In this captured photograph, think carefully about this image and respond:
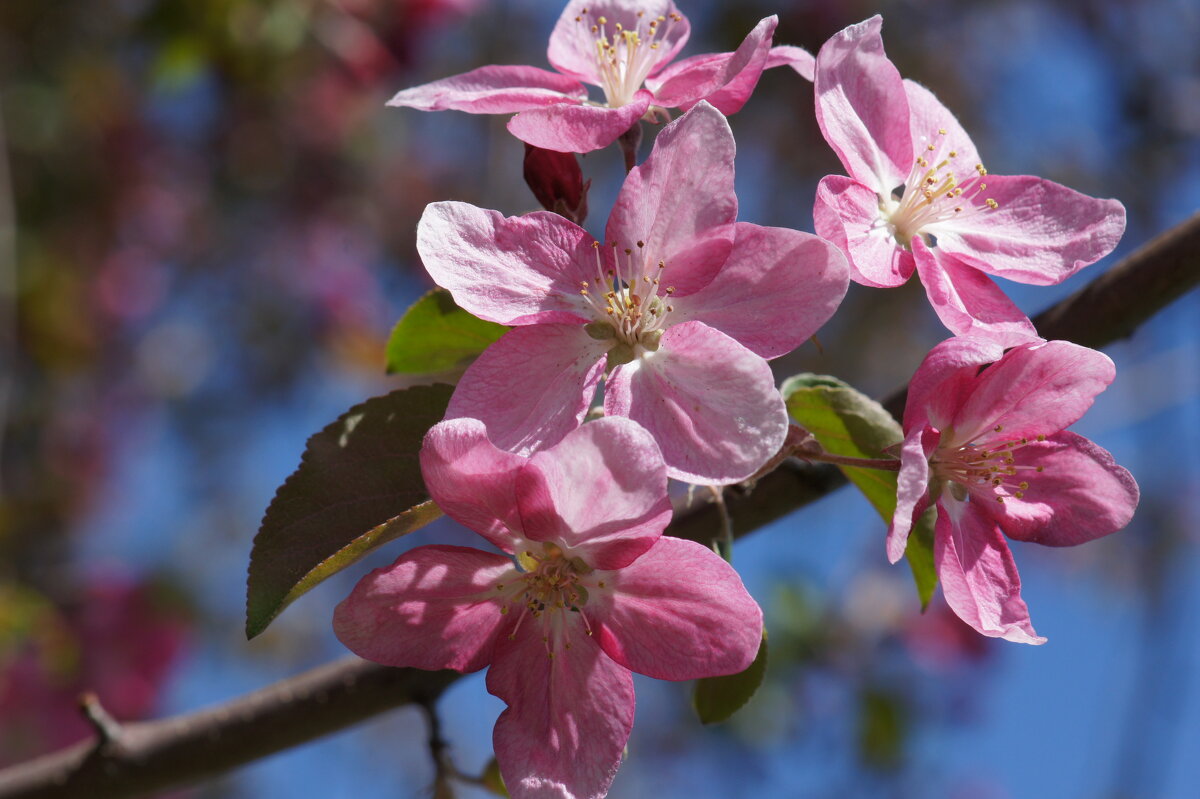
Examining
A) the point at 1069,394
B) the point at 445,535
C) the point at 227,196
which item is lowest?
the point at 445,535

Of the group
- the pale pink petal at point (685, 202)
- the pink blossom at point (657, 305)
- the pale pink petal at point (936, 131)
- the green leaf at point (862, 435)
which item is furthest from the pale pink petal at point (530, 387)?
the pale pink petal at point (936, 131)

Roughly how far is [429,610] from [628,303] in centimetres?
31

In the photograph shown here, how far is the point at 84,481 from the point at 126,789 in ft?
11.1

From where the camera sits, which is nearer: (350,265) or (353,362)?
(353,362)

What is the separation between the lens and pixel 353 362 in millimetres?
4914

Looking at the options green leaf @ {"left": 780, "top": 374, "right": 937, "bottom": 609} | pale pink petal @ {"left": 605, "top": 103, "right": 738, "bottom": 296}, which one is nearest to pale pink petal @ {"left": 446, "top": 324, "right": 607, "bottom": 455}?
pale pink petal @ {"left": 605, "top": 103, "right": 738, "bottom": 296}

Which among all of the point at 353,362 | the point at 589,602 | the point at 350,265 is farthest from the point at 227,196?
the point at 589,602

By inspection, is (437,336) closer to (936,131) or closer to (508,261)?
(508,261)

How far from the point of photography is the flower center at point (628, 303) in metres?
1.01

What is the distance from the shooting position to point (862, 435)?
105 centimetres

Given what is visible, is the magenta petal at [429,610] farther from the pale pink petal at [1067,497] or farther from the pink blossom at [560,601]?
the pale pink petal at [1067,497]

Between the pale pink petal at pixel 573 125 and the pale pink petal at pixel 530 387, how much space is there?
0.16 meters

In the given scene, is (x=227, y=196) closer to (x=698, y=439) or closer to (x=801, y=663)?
(x=801, y=663)

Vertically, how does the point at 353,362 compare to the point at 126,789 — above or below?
below
